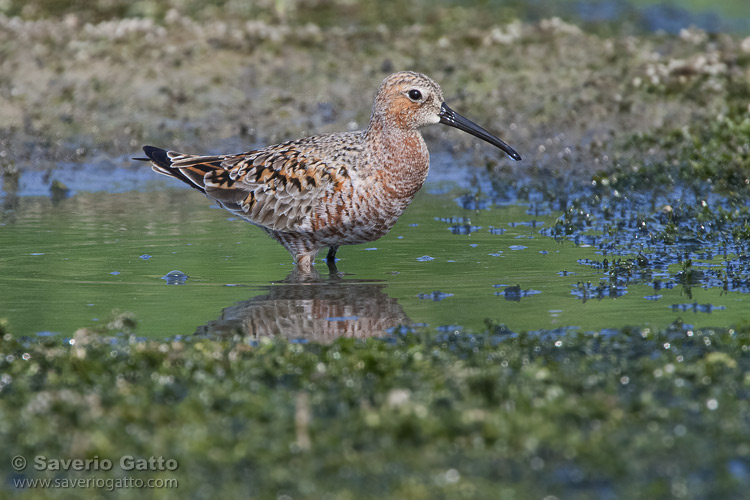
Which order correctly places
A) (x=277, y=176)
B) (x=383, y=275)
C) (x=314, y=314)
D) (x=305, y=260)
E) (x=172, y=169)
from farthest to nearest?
(x=172, y=169)
(x=277, y=176)
(x=305, y=260)
(x=383, y=275)
(x=314, y=314)

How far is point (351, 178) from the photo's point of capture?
29.1 ft

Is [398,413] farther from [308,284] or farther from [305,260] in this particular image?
[305,260]

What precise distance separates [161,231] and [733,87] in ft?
27.4

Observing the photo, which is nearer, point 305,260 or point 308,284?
point 308,284

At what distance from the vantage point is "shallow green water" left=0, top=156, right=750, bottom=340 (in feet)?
24.0

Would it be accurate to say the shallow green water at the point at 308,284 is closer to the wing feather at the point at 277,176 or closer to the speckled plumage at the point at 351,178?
the speckled plumage at the point at 351,178

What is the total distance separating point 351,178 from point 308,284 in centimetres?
97

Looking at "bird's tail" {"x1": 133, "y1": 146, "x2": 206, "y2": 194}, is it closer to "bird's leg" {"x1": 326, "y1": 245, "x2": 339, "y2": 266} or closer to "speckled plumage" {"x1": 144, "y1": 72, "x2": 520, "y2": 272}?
"speckled plumage" {"x1": 144, "y1": 72, "x2": 520, "y2": 272}

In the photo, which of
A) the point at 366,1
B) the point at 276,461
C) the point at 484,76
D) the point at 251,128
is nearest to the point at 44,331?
the point at 276,461

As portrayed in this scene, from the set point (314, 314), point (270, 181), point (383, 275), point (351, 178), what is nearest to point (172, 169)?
point (270, 181)

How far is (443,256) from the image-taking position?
366 inches

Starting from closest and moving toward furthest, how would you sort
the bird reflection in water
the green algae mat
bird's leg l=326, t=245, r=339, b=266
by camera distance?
the green algae mat, the bird reflection in water, bird's leg l=326, t=245, r=339, b=266

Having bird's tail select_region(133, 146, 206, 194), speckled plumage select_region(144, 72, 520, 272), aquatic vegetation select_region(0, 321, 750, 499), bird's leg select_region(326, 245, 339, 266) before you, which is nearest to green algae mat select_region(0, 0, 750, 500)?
aquatic vegetation select_region(0, 321, 750, 499)

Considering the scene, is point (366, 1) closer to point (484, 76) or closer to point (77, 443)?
point (484, 76)
